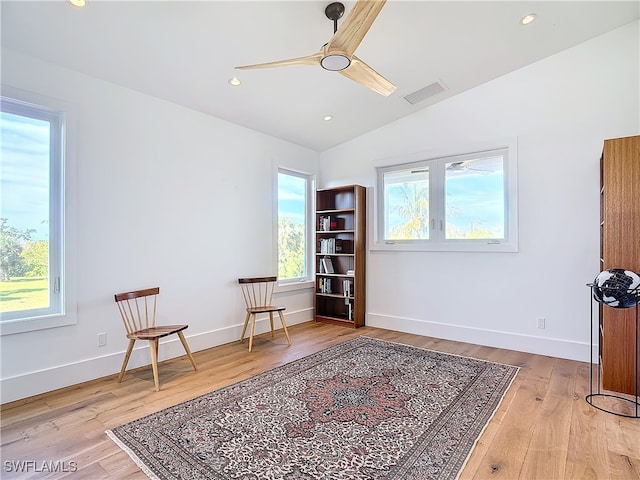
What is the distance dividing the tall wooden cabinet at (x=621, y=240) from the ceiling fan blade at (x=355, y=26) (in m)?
2.28

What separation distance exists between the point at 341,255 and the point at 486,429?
3.14m

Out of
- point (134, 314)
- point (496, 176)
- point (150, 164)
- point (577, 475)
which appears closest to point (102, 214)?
point (150, 164)

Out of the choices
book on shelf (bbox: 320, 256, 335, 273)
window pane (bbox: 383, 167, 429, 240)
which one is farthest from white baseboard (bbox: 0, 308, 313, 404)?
window pane (bbox: 383, 167, 429, 240)

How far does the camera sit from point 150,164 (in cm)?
348

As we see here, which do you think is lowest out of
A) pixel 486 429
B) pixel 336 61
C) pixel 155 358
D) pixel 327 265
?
pixel 486 429

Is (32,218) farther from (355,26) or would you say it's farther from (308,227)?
(308,227)

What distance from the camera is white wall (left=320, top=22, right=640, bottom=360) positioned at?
3.44 metres

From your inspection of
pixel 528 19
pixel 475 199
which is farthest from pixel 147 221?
pixel 528 19

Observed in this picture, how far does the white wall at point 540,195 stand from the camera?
3438 mm

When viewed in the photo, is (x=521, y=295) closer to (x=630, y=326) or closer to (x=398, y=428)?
(x=630, y=326)

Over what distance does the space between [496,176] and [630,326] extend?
79.6 inches

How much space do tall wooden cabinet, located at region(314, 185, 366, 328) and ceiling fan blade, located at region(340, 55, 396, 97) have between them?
2.21m

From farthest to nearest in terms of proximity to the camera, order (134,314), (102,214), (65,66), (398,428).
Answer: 1. (134,314)
2. (102,214)
3. (65,66)
4. (398,428)

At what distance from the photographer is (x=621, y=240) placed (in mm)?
2748
